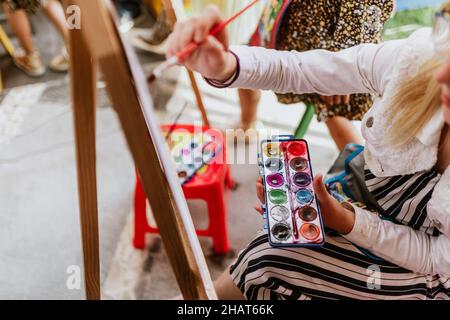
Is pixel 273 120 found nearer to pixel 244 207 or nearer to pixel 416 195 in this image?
pixel 244 207

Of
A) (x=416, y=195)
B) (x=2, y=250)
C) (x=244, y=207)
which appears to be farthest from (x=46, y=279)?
(x=416, y=195)

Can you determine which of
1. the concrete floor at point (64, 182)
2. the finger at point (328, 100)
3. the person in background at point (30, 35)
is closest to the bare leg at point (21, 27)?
the person in background at point (30, 35)

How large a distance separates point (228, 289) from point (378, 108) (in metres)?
0.53

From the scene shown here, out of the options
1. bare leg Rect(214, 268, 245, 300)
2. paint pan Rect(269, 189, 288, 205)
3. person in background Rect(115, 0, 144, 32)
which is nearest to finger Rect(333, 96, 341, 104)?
paint pan Rect(269, 189, 288, 205)

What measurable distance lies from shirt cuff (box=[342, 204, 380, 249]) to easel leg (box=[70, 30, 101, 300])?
50 centimetres

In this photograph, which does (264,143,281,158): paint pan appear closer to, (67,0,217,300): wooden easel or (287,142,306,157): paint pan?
(287,142,306,157): paint pan

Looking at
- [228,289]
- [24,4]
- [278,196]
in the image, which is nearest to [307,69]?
[278,196]

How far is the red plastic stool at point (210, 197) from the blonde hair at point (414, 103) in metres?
0.54

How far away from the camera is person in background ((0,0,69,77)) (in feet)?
6.05

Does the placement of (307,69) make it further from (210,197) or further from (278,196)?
(210,197)

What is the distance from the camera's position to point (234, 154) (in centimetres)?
135

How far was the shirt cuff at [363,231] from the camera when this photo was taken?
2.90 feet

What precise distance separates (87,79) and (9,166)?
48.0 inches

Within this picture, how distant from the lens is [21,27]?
1.89 meters
